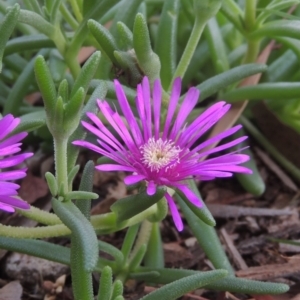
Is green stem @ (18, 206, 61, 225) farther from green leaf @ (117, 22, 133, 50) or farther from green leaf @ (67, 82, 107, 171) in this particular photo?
green leaf @ (117, 22, 133, 50)

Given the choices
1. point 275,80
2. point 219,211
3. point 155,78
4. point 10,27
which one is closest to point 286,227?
point 219,211

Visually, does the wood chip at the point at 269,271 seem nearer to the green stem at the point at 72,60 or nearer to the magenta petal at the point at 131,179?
the magenta petal at the point at 131,179

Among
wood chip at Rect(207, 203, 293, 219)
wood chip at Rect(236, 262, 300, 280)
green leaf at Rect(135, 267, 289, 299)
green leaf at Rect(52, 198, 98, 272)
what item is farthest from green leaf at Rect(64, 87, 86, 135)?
wood chip at Rect(207, 203, 293, 219)

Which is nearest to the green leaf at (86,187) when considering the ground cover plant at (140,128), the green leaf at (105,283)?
the ground cover plant at (140,128)

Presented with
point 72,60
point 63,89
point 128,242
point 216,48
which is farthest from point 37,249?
point 216,48

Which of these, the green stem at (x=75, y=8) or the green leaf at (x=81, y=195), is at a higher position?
the green stem at (x=75, y=8)

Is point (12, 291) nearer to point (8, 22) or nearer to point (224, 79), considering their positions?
point (8, 22)
